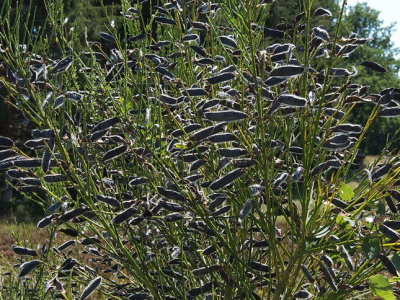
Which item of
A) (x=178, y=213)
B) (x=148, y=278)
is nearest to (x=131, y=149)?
(x=178, y=213)

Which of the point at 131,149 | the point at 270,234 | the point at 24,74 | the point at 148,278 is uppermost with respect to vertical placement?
the point at 24,74

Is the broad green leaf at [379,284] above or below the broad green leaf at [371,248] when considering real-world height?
below

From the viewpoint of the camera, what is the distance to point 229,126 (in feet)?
8.29

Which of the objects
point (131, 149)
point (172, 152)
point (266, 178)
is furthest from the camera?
point (172, 152)

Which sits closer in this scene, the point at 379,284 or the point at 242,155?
the point at 379,284

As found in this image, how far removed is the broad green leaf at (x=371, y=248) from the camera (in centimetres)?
218

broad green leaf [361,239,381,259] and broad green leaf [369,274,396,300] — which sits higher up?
broad green leaf [361,239,381,259]

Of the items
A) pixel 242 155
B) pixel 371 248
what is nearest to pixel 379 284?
pixel 371 248

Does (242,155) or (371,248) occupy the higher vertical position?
(242,155)

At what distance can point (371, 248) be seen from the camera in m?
2.20

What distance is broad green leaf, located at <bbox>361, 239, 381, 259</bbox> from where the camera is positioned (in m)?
2.18

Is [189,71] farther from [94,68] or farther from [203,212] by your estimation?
[203,212]

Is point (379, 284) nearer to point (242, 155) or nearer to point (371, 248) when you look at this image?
point (371, 248)

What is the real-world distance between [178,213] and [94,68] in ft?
3.24
